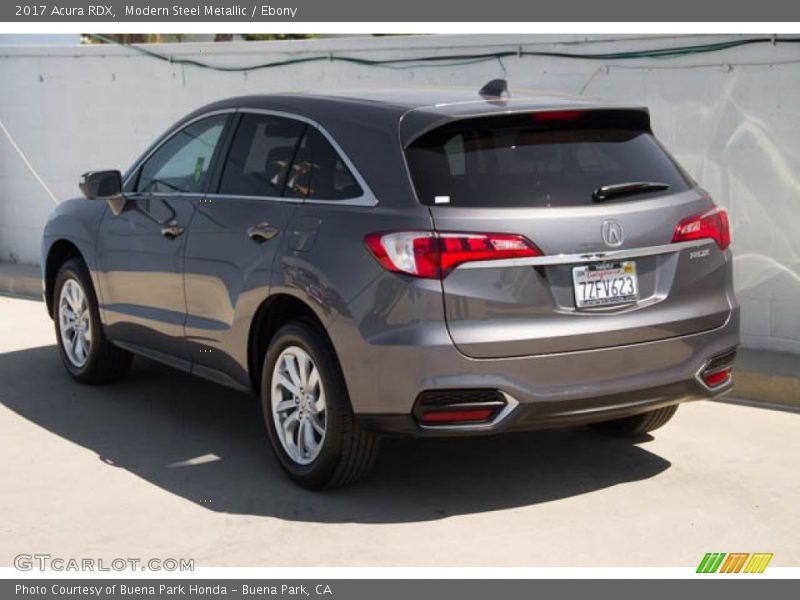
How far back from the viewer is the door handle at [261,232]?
6.20 metres

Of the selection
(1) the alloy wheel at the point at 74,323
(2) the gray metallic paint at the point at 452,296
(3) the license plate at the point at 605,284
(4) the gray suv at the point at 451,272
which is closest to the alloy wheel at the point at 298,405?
(4) the gray suv at the point at 451,272

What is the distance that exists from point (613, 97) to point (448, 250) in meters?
4.15

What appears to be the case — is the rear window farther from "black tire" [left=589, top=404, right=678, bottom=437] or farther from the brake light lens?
"black tire" [left=589, top=404, right=678, bottom=437]

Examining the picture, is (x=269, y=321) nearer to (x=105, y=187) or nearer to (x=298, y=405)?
(x=298, y=405)

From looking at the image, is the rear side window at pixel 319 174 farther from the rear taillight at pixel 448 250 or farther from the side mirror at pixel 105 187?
the side mirror at pixel 105 187

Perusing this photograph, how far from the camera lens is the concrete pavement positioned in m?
5.33

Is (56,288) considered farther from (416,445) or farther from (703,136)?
(703,136)

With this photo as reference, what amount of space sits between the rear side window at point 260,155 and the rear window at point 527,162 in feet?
3.01

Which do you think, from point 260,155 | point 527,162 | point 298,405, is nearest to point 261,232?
point 260,155

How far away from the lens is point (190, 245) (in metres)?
6.88

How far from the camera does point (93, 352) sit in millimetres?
8125

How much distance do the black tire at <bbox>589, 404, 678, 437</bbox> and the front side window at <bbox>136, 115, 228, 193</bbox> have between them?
8.08 feet
